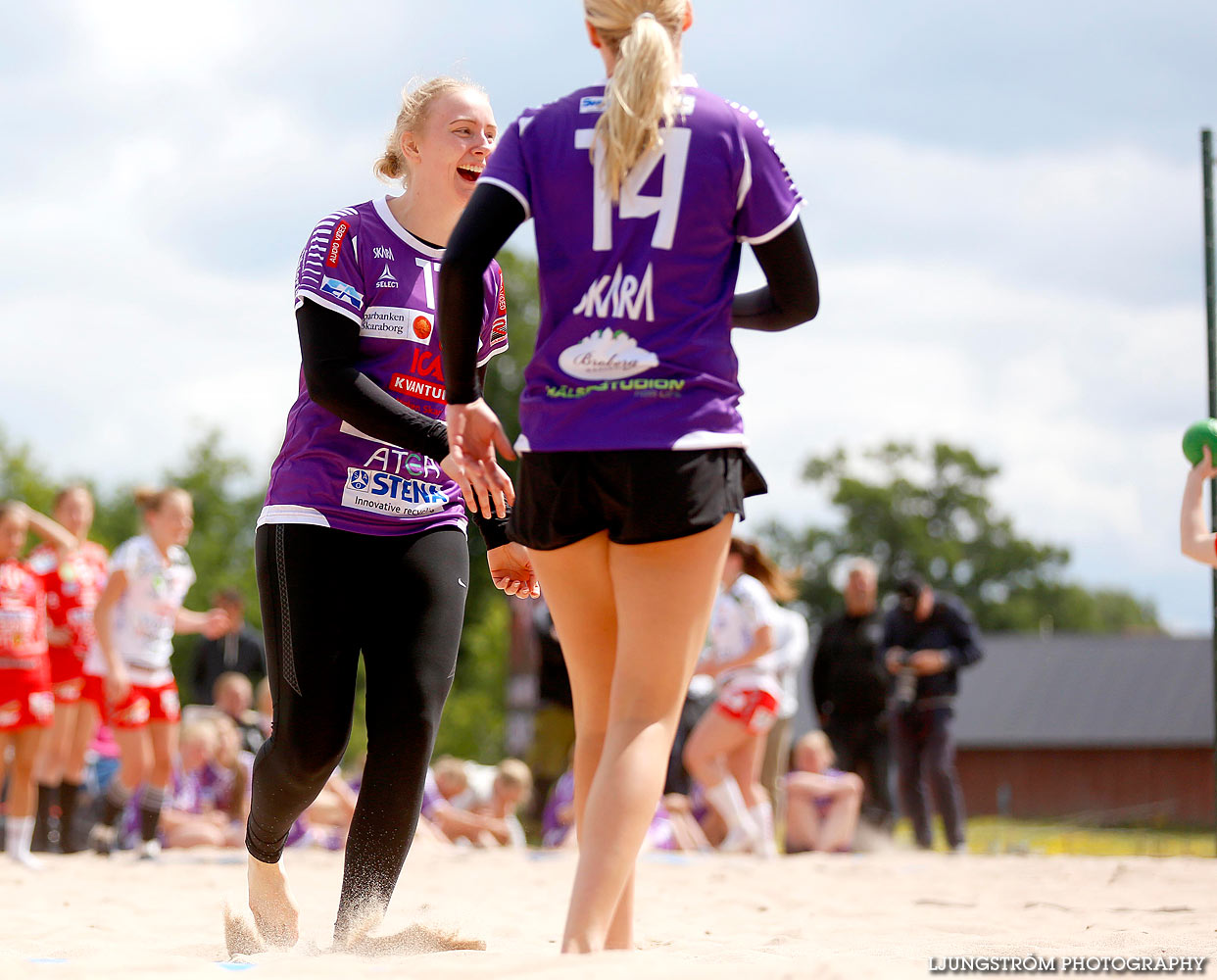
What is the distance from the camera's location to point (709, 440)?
2.62 m

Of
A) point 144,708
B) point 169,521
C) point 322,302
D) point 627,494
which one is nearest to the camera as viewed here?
point 627,494

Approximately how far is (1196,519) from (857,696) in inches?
247

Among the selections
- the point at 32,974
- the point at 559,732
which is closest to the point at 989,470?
the point at 559,732

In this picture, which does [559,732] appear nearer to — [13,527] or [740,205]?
[13,527]

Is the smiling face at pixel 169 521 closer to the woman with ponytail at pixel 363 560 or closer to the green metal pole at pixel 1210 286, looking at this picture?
the woman with ponytail at pixel 363 560

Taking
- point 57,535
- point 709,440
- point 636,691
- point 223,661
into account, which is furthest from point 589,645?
point 223,661

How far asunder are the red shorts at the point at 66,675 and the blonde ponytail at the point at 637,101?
7040 mm

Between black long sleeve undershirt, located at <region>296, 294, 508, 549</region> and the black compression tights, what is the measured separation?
1.03 ft

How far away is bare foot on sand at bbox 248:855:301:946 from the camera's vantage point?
3674 millimetres

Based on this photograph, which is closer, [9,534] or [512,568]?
[512,568]

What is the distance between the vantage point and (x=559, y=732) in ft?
46.1

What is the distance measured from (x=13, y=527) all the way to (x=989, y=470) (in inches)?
3099

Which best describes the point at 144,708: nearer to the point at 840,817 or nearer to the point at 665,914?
the point at 665,914

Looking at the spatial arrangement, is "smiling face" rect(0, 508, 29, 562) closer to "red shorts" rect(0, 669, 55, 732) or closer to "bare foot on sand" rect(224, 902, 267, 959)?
"red shorts" rect(0, 669, 55, 732)
